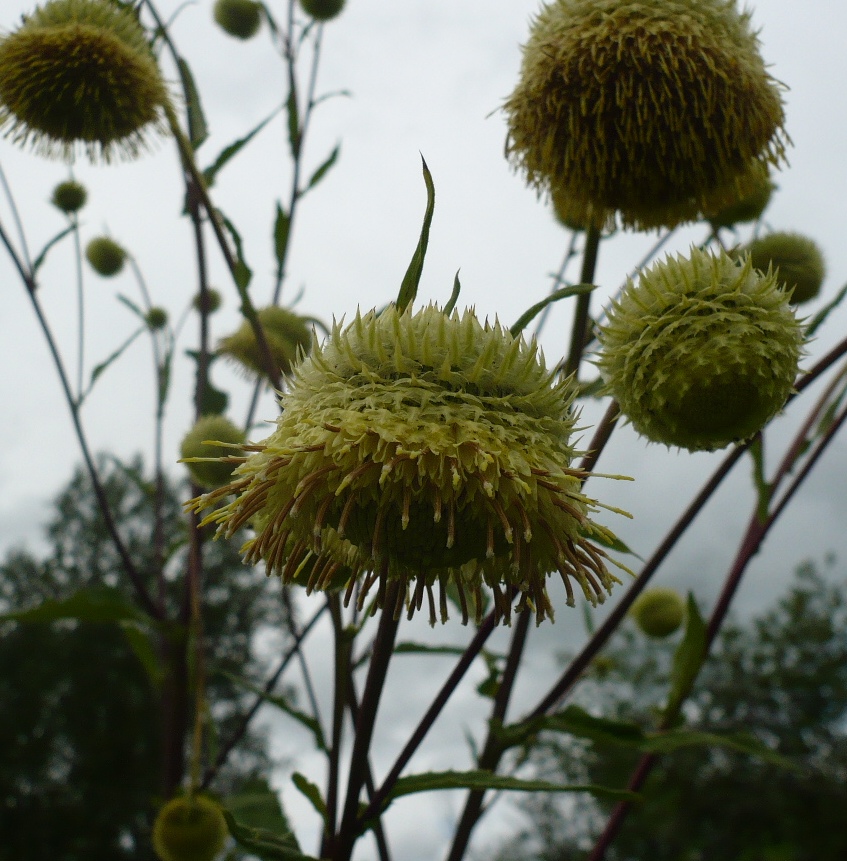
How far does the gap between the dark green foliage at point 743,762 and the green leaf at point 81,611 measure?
51.3 feet

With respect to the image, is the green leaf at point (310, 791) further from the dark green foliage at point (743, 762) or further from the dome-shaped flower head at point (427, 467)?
the dark green foliage at point (743, 762)

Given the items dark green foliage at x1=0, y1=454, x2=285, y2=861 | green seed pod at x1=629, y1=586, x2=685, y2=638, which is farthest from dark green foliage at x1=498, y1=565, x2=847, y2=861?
green seed pod at x1=629, y1=586, x2=685, y2=638

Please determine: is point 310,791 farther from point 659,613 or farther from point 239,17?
point 239,17

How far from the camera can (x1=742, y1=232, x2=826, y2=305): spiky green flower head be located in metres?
2.03

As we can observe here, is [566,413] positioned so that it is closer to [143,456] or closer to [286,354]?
[286,354]

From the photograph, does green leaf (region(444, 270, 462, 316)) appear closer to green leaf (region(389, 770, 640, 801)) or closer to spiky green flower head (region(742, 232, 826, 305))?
green leaf (region(389, 770, 640, 801))

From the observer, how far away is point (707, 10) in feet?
4.69

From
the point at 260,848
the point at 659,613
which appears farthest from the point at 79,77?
the point at 659,613

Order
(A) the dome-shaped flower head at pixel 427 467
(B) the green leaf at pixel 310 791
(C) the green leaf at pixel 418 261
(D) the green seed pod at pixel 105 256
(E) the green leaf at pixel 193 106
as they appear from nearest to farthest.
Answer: (A) the dome-shaped flower head at pixel 427 467 → (C) the green leaf at pixel 418 261 → (B) the green leaf at pixel 310 791 → (E) the green leaf at pixel 193 106 → (D) the green seed pod at pixel 105 256

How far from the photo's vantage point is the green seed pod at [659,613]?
9.22 ft

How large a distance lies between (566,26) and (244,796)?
2.09 meters

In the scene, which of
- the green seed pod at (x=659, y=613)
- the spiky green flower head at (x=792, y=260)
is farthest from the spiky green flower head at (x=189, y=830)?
the spiky green flower head at (x=792, y=260)

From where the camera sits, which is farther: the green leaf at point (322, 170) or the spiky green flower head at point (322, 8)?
the spiky green flower head at point (322, 8)

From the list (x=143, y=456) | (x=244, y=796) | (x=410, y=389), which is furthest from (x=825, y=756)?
(x=410, y=389)
